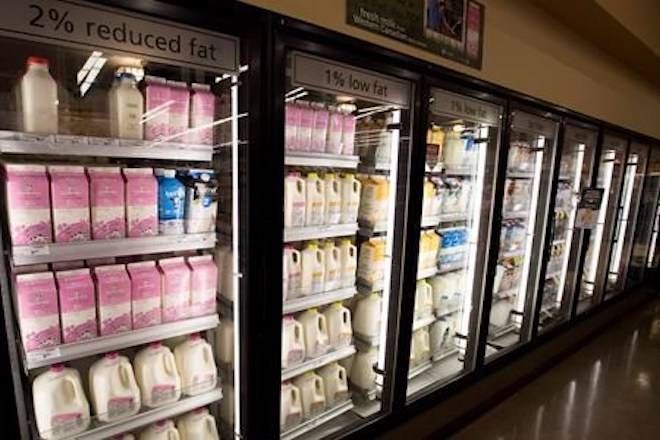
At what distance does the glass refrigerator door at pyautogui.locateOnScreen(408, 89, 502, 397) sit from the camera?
2.54 meters

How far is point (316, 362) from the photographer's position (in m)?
1.99

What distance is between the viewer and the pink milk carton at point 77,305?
129 cm

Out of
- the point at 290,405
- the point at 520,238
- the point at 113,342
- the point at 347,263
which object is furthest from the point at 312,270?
the point at 520,238

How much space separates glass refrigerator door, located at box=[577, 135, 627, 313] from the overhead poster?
2.84m

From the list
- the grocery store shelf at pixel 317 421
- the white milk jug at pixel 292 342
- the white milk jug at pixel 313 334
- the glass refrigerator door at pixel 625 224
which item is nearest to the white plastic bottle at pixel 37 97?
the white milk jug at pixel 292 342

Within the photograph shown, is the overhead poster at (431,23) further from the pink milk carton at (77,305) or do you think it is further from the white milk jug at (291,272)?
the pink milk carton at (77,305)

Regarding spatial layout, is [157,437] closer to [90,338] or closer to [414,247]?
[90,338]

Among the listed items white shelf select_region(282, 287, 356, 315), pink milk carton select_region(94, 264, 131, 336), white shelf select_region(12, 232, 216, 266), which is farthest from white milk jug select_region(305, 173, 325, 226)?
pink milk carton select_region(94, 264, 131, 336)

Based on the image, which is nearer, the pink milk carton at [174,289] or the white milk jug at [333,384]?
the pink milk carton at [174,289]

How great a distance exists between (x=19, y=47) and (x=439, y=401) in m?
2.66

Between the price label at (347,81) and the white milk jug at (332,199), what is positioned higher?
the price label at (347,81)

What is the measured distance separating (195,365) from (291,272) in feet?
1.92

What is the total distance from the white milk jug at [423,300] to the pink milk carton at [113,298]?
1.80m

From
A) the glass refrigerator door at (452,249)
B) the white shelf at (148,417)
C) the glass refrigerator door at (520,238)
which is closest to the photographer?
the white shelf at (148,417)
